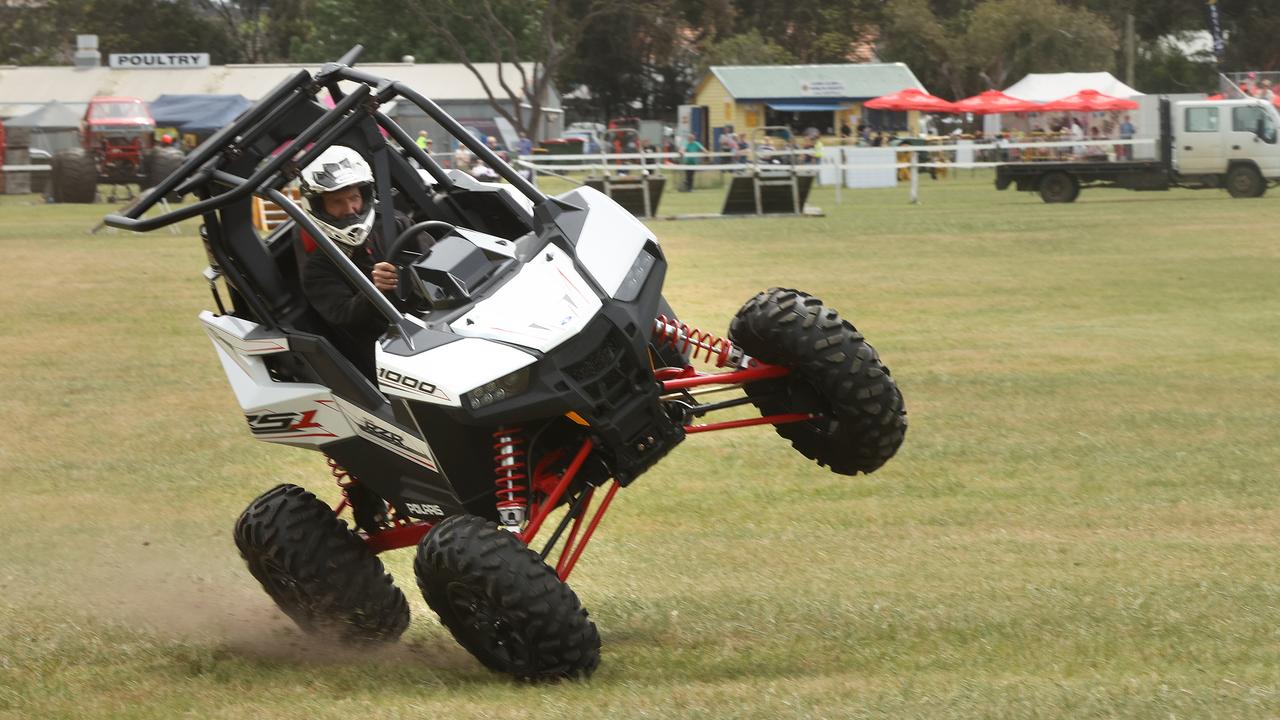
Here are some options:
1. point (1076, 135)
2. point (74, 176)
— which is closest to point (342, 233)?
point (74, 176)

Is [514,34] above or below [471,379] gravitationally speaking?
above

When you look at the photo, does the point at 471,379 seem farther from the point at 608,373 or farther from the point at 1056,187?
the point at 1056,187

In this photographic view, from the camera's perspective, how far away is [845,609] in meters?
6.89

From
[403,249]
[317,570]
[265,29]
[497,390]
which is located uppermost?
[265,29]

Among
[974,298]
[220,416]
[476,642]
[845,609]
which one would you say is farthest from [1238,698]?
[974,298]

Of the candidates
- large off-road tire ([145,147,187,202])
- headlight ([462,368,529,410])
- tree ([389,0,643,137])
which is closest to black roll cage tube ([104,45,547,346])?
headlight ([462,368,529,410])

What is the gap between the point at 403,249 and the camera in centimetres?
685

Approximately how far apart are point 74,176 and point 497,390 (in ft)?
128

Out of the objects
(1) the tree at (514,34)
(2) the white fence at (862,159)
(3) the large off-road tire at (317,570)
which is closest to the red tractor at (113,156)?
(2) the white fence at (862,159)

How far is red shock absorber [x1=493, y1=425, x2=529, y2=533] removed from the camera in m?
6.32

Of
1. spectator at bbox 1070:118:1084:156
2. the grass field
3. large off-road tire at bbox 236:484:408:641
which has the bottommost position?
the grass field

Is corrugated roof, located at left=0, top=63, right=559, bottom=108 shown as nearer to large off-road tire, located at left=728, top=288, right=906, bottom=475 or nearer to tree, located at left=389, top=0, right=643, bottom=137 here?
tree, located at left=389, top=0, right=643, bottom=137

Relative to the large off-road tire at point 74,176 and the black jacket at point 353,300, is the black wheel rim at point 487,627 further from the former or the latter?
the large off-road tire at point 74,176

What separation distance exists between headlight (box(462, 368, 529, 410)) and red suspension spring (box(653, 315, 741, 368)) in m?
1.13
